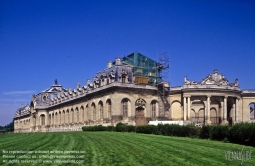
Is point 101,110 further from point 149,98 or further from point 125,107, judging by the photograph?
point 149,98

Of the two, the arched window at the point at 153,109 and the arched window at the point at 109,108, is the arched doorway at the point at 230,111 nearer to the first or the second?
the arched window at the point at 153,109

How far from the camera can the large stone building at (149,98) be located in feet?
184

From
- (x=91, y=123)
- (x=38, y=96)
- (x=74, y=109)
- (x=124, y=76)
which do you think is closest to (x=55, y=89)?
(x=38, y=96)

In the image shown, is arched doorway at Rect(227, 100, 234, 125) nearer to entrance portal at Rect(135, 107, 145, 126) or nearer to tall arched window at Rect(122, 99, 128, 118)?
entrance portal at Rect(135, 107, 145, 126)

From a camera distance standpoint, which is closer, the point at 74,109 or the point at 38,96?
the point at 74,109

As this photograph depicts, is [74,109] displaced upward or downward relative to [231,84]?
downward

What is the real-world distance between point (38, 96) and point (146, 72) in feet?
161

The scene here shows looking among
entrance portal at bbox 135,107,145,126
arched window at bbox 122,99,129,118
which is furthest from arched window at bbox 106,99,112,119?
entrance portal at bbox 135,107,145,126

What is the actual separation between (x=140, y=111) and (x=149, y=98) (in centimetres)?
303

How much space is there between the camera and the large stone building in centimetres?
5622

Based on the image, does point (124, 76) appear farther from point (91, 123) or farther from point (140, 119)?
point (91, 123)

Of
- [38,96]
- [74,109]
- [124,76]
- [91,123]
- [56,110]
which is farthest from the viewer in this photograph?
[38,96]

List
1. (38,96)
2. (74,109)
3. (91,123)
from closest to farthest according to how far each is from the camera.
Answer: (91,123) → (74,109) → (38,96)

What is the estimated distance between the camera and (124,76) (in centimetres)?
5747
